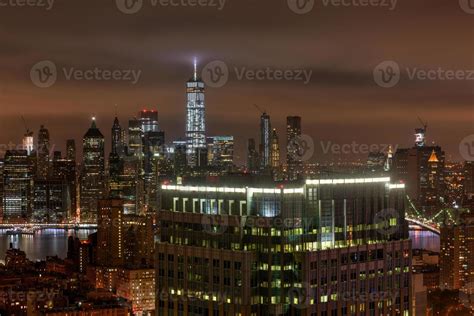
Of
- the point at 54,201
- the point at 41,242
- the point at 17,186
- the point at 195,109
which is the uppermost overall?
the point at 195,109

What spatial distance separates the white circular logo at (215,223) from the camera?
18109mm

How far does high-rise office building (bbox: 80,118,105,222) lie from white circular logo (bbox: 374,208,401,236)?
312 ft

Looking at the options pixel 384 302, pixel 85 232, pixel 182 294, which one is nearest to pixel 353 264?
pixel 384 302

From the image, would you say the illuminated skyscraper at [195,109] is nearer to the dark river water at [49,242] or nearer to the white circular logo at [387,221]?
the dark river water at [49,242]

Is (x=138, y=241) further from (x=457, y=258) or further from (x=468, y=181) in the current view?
(x=468, y=181)

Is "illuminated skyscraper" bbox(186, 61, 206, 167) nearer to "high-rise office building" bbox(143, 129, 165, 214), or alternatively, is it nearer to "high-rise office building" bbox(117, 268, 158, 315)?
"high-rise office building" bbox(143, 129, 165, 214)

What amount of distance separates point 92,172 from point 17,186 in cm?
1301

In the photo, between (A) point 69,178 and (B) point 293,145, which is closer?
(B) point 293,145

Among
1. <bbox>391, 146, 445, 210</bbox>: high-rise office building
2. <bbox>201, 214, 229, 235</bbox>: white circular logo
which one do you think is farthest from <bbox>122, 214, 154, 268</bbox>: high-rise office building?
<bbox>201, 214, 229, 235</bbox>: white circular logo

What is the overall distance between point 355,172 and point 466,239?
45.2 metres

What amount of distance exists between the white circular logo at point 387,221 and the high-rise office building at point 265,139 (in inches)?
619

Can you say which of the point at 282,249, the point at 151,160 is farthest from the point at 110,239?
the point at 282,249

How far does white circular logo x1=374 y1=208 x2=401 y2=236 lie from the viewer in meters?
19.4

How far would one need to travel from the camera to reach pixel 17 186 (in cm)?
12056
